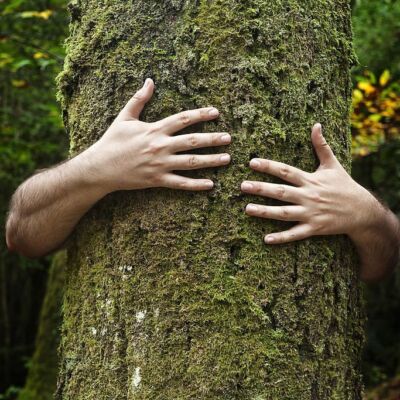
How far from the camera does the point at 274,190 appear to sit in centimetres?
183

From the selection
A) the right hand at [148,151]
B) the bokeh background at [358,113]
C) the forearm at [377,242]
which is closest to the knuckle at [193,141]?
the right hand at [148,151]

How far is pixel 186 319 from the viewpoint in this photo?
1.77 metres

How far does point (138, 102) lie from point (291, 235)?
680 millimetres

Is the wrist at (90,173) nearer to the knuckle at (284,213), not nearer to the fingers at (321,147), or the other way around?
the knuckle at (284,213)

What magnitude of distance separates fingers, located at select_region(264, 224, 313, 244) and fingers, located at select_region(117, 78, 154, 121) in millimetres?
612

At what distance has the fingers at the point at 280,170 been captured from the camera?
→ 183 cm

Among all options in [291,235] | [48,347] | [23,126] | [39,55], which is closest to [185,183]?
[291,235]

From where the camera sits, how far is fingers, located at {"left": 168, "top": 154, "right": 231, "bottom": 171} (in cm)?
182

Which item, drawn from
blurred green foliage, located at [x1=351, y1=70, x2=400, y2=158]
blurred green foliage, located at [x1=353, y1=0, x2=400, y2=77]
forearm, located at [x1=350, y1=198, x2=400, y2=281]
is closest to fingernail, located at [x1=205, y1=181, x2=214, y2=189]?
forearm, located at [x1=350, y1=198, x2=400, y2=281]

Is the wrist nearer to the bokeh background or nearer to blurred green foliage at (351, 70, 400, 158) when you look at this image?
the bokeh background

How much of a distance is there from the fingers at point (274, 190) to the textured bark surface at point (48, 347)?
486 centimetres

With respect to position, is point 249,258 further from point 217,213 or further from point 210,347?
point 210,347

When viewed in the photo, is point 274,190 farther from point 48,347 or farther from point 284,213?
point 48,347

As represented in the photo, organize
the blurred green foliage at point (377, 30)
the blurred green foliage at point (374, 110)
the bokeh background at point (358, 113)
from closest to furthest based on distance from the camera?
the blurred green foliage at point (374, 110), the bokeh background at point (358, 113), the blurred green foliage at point (377, 30)
